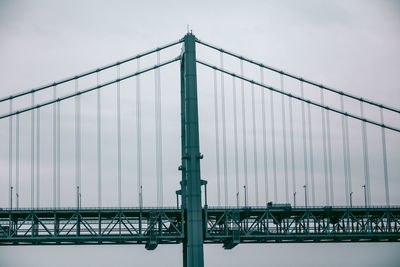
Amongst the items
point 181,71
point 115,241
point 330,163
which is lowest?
point 115,241

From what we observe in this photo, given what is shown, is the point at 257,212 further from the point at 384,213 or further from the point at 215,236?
the point at 384,213

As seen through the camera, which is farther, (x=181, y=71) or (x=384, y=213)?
(x=384, y=213)

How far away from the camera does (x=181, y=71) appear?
9875cm

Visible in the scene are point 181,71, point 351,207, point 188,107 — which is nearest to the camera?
point 188,107

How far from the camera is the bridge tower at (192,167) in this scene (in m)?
88.2

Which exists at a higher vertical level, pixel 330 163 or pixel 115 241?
pixel 330 163

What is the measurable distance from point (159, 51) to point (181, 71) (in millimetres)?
5696

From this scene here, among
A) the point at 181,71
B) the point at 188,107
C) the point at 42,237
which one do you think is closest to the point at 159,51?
the point at 181,71

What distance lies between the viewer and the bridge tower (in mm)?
88188

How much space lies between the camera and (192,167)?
88.2 metres

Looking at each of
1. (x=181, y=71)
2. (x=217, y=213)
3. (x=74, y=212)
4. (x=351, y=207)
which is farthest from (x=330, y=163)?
(x=74, y=212)

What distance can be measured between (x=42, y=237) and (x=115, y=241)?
728 centimetres

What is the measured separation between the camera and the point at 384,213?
110 m

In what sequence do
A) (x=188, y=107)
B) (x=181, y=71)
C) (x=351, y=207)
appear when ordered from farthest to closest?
1. (x=351, y=207)
2. (x=181, y=71)
3. (x=188, y=107)
